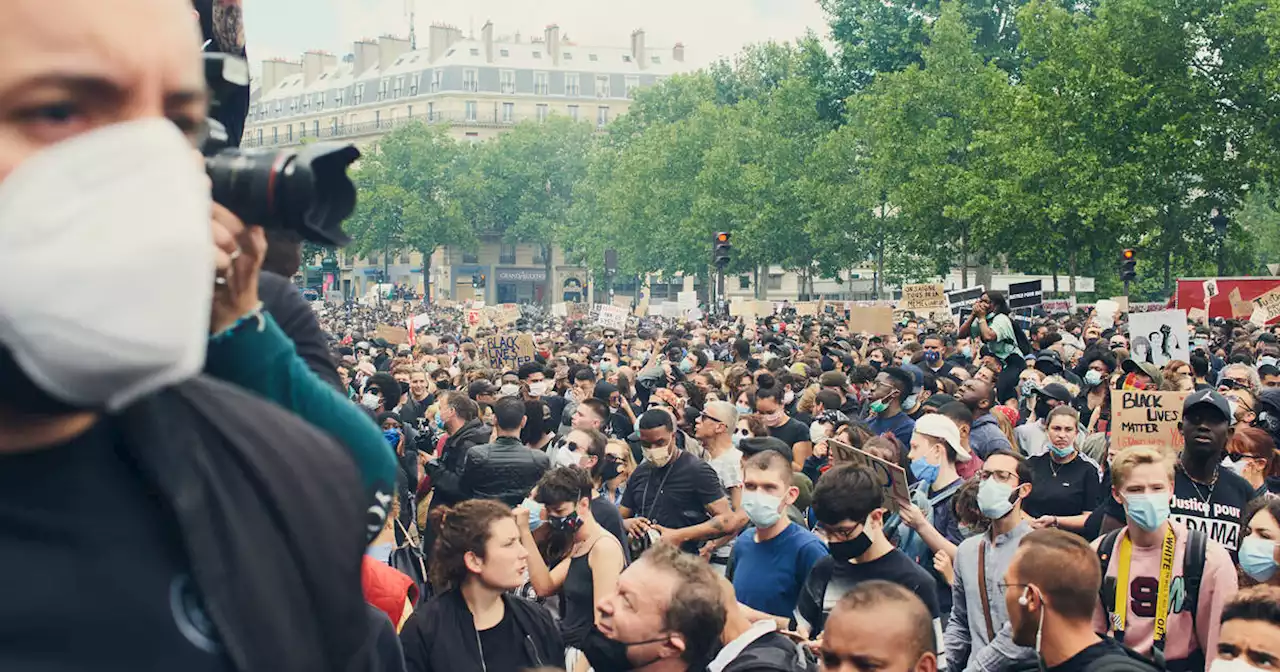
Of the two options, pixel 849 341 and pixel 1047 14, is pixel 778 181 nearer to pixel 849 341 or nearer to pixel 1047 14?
pixel 1047 14

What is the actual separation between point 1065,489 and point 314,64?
123988 mm

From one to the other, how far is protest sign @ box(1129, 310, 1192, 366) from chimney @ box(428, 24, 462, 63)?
A: 96.9 m

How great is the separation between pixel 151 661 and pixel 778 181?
55.0m

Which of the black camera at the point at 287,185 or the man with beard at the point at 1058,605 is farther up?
the black camera at the point at 287,185

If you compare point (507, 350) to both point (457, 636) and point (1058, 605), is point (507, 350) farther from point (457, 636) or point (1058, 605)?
point (1058, 605)

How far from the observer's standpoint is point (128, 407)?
1306 millimetres

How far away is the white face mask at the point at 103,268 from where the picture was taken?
1112 mm

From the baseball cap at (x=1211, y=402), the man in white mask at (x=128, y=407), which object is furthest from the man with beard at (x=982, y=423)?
the man in white mask at (x=128, y=407)

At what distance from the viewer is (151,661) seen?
127 centimetres

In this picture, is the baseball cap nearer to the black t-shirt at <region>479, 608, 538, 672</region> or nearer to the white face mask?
the black t-shirt at <region>479, 608, 538, 672</region>

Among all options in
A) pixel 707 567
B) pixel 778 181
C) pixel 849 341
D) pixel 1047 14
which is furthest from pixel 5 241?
pixel 778 181

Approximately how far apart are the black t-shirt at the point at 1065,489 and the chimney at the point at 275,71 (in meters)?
131

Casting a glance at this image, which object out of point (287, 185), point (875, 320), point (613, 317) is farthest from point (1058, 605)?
point (613, 317)

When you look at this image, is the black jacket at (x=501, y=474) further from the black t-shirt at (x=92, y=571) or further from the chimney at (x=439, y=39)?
the chimney at (x=439, y=39)
